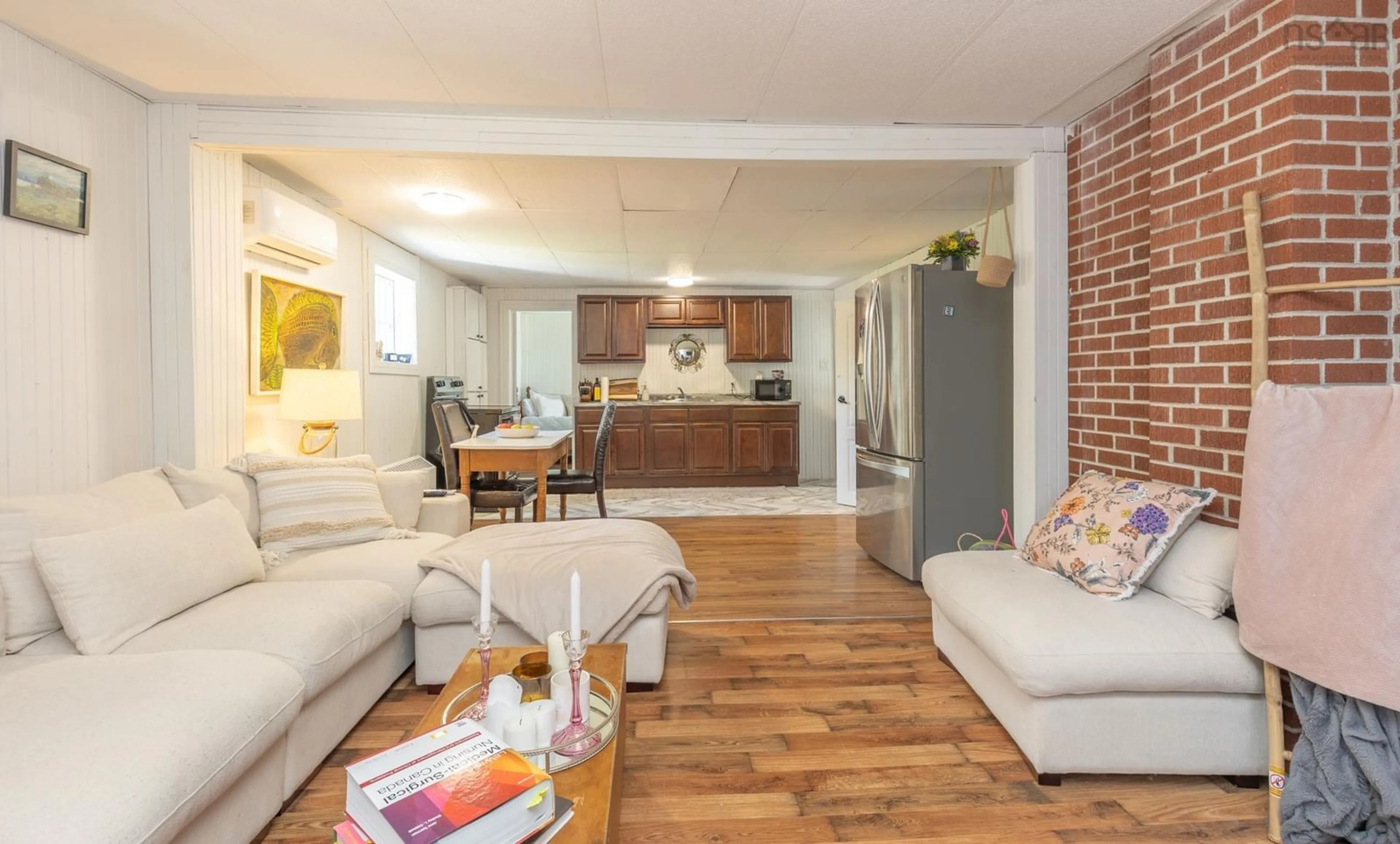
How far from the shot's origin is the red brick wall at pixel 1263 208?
6.31 feet

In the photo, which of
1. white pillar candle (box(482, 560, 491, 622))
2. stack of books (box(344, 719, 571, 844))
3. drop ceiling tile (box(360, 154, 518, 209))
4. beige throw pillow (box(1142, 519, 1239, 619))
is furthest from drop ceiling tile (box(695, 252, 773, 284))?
stack of books (box(344, 719, 571, 844))

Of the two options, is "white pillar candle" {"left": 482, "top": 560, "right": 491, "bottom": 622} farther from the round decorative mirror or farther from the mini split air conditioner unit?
the round decorative mirror

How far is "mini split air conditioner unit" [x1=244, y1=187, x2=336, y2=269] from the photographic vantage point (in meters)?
3.22

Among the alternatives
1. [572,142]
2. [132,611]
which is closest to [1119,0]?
[572,142]

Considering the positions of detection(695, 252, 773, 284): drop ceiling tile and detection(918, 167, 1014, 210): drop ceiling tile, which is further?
detection(695, 252, 773, 284): drop ceiling tile

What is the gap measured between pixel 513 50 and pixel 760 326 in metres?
5.44

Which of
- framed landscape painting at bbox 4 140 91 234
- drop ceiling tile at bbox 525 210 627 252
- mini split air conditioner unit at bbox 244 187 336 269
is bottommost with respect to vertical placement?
framed landscape painting at bbox 4 140 91 234

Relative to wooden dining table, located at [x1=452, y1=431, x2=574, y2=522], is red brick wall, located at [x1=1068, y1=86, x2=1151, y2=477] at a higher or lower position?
higher

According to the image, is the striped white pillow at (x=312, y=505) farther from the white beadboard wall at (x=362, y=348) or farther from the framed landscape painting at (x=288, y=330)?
the framed landscape painting at (x=288, y=330)

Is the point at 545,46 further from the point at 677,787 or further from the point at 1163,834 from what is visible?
the point at 1163,834

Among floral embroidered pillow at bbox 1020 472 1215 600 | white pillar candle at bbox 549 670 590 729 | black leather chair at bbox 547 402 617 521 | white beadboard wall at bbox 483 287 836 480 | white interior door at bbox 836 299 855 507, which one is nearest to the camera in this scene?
white pillar candle at bbox 549 670 590 729

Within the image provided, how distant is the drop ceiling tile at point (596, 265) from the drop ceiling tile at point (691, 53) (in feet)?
9.44

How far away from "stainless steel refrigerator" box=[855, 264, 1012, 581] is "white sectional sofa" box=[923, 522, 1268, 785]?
1776 millimetres

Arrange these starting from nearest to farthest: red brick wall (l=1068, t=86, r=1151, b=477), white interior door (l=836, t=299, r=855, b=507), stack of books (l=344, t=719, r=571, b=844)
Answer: stack of books (l=344, t=719, r=571, b=844)
red brick wall (l=1068, t=86, r=1151, b=477)
white interior door (l=836, t=299, r=855, b=507)
